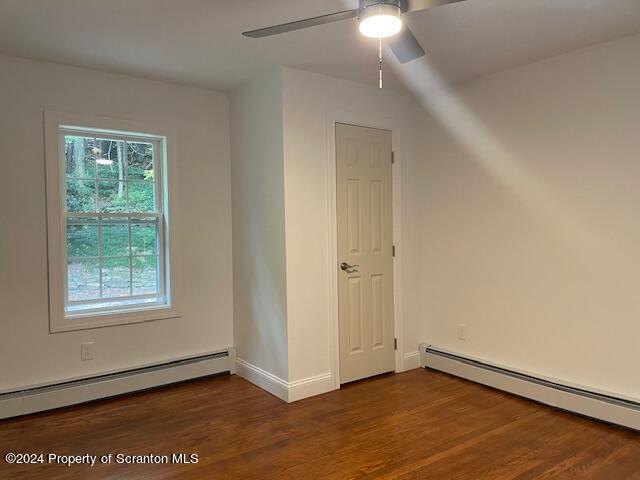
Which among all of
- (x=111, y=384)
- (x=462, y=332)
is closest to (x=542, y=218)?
(x=462, y=332)

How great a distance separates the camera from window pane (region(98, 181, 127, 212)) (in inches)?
141

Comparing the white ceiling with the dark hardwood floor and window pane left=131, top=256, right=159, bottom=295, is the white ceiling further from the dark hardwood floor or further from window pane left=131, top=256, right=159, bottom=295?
the dark hardwood floor

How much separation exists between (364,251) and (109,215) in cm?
201

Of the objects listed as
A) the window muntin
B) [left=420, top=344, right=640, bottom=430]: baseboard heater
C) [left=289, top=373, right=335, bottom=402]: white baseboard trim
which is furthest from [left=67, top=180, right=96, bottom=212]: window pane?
[left=420, top=344, right=640, bottom=430]: baseboard heater

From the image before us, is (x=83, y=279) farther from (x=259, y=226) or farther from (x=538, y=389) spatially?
(x=538, y=389)

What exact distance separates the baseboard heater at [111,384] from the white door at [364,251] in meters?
1.11

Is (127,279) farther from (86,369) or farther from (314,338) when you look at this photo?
(314,338)

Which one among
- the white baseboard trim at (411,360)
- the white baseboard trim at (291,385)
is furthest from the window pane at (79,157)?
the white baseboard trim at (411,360)

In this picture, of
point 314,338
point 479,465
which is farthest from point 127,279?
point 479,465

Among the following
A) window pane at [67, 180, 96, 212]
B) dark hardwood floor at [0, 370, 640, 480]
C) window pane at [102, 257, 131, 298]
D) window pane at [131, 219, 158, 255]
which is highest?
window pane at [67, 180, 96, 212]

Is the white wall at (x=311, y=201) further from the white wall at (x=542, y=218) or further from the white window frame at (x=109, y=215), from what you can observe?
the white window frame at (x=109, y=215)

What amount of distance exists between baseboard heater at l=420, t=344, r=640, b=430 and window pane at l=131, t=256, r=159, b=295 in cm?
236

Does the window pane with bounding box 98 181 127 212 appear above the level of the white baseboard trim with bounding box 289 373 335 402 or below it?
above

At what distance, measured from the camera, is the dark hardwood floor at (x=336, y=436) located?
2432 millimetres
